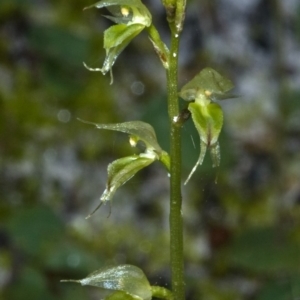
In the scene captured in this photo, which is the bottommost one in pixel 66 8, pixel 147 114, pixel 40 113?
pixel 40 113

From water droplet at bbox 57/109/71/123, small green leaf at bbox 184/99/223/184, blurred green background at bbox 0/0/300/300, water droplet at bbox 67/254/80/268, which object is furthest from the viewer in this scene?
water droplet at bbox 57/109/71/123

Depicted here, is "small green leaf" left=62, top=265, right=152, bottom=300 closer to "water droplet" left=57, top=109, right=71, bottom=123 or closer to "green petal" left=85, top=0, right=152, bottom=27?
"green petal" left=85, top=0, right=152, bottom=27

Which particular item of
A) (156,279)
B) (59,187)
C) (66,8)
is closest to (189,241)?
(156,279)

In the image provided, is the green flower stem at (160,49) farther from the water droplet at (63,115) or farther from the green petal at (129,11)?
the water droplet at (63,115)

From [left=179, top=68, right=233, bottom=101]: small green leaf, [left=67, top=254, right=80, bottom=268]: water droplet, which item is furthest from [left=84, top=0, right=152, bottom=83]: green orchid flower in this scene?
[left=67, top=254, right=80, bottom=268]: water droplet

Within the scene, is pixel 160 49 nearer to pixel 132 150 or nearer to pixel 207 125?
pixel 207 125

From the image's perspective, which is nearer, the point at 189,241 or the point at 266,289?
the point at 266,289

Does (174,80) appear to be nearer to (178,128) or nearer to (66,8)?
→ (178,128)

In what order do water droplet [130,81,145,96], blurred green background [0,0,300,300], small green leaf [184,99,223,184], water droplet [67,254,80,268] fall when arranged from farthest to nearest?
water droplet [130,81,145,96], blurred green background [0,0,300,300], water droplet [67,254,80,268], small green leaf [184,99,223,184]
